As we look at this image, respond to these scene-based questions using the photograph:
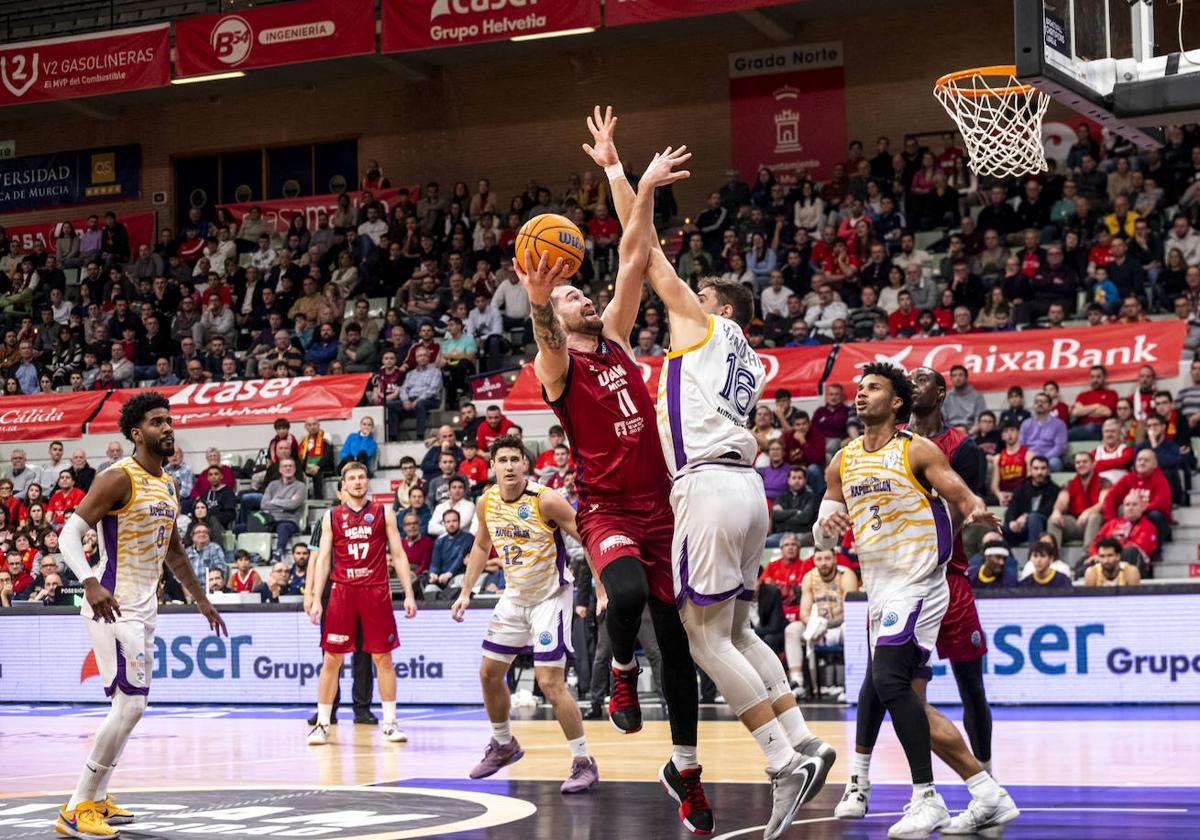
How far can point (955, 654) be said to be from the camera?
7773mm

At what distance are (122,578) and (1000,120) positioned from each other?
848 centimetres

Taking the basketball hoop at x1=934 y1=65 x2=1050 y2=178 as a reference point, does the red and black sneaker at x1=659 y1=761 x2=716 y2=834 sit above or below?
below

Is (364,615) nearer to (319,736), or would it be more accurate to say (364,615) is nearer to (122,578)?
(319,736)

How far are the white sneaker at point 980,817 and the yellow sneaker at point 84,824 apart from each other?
404 centimetres

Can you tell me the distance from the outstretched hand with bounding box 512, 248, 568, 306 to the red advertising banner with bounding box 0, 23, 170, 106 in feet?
70.9

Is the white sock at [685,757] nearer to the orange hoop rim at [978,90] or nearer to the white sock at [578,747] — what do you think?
the white sock at [578,747]

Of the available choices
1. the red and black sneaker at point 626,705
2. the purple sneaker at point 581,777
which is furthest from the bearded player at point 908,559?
the purple sneaker at point 581,777

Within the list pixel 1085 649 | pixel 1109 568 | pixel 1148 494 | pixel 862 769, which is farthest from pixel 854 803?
pixel 1148 494

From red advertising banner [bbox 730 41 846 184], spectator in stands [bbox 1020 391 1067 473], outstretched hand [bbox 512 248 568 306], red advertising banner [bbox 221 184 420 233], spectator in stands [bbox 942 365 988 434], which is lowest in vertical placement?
spectator in stands [bbox 1020 391 1067 473]

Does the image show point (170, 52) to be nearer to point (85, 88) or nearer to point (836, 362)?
point (85, 88)

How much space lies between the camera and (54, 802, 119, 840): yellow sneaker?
7691 millimetres

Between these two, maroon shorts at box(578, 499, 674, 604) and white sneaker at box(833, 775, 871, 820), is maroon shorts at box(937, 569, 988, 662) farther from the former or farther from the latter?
maroon shorts at box(578, 499, 674, 604)

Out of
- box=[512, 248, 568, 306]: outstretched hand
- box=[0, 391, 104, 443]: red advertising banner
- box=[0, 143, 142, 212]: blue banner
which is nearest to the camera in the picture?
box=[512, 248, 568, 306]: outstretched hand

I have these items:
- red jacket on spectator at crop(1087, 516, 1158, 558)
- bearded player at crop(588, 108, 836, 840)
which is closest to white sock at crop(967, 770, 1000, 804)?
bearded player at crop(588, 108, 836, 840)
